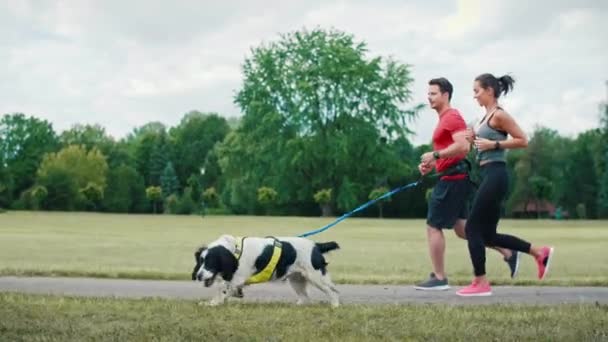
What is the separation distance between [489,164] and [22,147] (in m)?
86.6

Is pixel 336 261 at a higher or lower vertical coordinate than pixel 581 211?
lower

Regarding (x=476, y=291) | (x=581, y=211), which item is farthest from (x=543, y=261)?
(x=581, y=211)

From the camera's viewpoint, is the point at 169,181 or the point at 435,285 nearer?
the point at 435,285

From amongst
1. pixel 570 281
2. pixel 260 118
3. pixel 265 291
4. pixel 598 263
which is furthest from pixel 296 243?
pixel 260 118

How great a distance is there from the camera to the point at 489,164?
881cm

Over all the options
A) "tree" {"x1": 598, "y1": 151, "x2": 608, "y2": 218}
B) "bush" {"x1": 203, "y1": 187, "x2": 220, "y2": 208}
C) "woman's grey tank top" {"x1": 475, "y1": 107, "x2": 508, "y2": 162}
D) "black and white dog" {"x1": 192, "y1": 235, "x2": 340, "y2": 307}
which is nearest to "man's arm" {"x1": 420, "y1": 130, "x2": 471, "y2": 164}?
"woman's grey tank top" {"x1": 475, "y1": 107, "x2": 508, "y2": 162}

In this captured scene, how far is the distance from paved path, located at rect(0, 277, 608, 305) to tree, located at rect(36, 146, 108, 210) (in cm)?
5921

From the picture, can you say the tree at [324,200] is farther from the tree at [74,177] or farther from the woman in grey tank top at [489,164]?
the woman in grey tank top at [489,164]

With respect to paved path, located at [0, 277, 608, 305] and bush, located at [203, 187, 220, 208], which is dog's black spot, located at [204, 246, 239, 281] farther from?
bush, located at [203, 187, 220, 208]

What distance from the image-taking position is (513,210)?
8906 cm

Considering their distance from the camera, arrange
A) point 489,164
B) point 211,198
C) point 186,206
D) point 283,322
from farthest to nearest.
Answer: point 211,198, point 186,206, point 489,164, point 283,322

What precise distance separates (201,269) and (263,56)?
189 feet

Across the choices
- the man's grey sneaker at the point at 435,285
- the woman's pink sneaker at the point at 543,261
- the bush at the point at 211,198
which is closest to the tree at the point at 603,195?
the bush at the point at 211,198

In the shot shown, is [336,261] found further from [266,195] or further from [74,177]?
[74,177]
